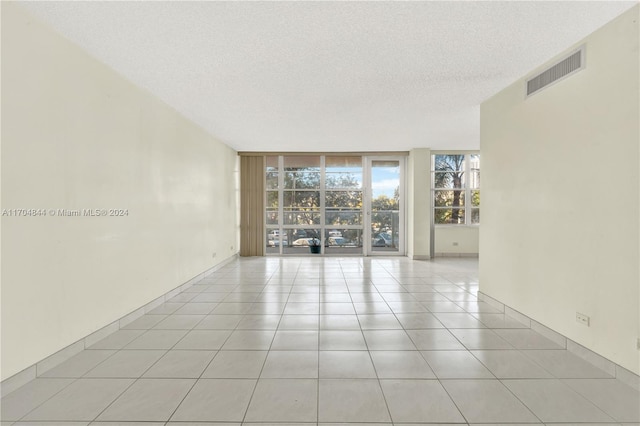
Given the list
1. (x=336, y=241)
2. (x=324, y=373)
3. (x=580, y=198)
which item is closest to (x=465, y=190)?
(x=336, y=241)

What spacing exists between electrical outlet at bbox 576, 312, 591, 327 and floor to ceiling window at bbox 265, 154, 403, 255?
5753mm

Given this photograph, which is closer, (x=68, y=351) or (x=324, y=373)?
(x=324, y=373)

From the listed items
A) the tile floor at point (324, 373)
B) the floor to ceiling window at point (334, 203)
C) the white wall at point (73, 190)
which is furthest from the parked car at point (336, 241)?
the white wall at point (73, 190)

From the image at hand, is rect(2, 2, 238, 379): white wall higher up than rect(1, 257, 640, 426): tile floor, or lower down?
higher up

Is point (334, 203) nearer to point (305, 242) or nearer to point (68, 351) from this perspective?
point (305, 242)

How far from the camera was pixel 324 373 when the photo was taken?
2350 millimetres

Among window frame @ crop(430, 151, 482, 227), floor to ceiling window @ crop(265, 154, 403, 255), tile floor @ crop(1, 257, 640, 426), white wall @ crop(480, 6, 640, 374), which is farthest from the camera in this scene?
floor to ceiling window @ crop(265, 154, 403, 255)

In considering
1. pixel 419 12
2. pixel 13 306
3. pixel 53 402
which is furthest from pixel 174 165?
pixel 419 12

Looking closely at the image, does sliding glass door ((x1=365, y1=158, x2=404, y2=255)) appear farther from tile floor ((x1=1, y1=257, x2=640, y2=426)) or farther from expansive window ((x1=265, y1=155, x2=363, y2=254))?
tile floor ((x1=1, y1=257, x2=640, y2=426))

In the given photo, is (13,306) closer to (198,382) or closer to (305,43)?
(198,382)

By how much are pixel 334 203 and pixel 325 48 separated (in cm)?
579

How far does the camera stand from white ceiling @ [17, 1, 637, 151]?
2.24 meters

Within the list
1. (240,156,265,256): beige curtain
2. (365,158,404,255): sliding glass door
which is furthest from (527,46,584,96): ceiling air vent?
(240,156,265,256): beige curtain

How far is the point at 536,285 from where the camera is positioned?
3170 mm
